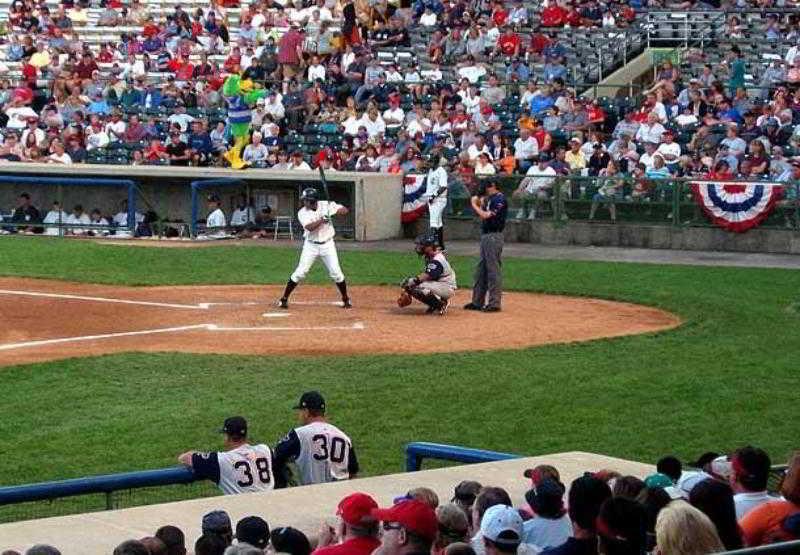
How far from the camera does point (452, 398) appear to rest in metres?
15.0

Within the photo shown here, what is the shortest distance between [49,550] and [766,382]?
10.4 metres

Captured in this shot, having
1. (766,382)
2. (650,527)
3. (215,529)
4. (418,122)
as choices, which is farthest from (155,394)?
(418,122)

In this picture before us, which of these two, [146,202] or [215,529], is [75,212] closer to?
[146,202]

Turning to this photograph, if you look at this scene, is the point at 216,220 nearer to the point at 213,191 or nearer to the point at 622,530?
the point at 213,191

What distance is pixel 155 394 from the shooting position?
15148 millimetres

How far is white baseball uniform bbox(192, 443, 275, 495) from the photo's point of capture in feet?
32.6

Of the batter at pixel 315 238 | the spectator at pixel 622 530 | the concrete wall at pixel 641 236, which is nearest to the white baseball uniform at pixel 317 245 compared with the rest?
the batter at pixel 315 238

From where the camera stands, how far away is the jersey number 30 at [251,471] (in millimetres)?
10094

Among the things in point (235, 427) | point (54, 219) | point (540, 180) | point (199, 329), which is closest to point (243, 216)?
point (54, 219)

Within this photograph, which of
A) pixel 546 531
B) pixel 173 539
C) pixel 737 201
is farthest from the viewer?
pixel 737 201

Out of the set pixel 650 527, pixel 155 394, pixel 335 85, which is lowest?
pixel 155 394

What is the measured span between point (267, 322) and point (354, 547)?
41.9ft

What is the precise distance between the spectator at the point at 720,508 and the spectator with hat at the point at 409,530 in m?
1.19

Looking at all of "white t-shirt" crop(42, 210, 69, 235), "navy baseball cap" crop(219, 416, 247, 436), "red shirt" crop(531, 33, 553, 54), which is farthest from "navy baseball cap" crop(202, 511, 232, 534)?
"red shirt" crop(531, 33, 553, 54)
